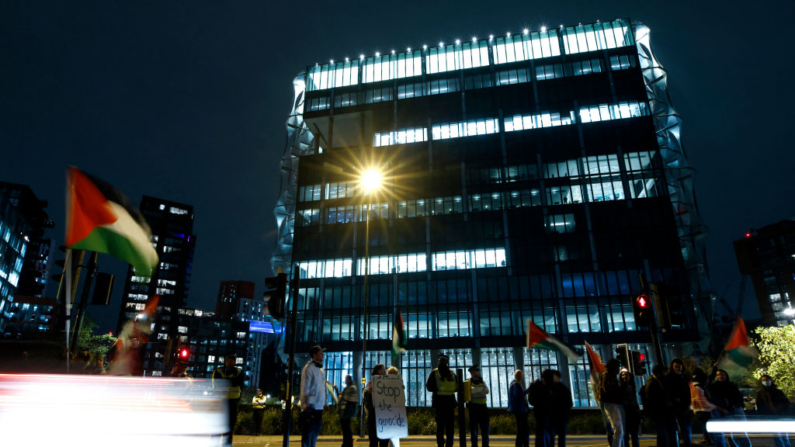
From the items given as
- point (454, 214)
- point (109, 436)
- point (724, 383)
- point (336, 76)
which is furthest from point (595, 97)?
Answer: point (109, 436)

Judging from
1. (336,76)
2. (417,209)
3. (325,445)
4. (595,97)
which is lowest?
(325,445)

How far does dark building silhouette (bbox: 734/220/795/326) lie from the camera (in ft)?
311

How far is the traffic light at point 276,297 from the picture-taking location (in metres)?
8.96

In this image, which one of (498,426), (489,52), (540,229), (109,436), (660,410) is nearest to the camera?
(109,436)

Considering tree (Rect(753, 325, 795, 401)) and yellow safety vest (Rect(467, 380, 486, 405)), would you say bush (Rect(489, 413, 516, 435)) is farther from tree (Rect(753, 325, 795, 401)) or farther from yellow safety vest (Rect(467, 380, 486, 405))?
tree (Rect(753, 325, 795, 401))

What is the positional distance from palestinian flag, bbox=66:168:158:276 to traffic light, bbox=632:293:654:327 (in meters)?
10.6

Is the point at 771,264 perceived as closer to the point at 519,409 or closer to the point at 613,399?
the point at 519,409

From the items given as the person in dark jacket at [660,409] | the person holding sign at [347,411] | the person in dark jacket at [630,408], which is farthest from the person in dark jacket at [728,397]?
the person holding sign at [347,411]

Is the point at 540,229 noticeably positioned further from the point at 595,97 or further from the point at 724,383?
the point at 724,383

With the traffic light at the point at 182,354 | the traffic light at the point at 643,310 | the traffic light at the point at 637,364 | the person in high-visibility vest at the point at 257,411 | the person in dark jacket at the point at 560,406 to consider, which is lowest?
the person in high-visibility vest at the point at 257,411

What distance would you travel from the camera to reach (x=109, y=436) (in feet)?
16.8

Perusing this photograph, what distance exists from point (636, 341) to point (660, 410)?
3964cm

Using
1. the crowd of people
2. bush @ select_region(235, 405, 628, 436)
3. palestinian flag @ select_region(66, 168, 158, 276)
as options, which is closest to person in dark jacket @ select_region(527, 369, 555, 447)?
the crowd of people

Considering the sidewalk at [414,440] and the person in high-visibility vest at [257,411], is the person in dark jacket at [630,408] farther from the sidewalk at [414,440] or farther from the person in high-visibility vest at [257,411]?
A: the person in high-visibility vest at [257,411]
